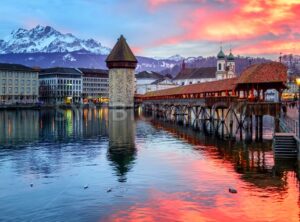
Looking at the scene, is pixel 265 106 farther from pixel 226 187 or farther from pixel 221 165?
pixel 226 187

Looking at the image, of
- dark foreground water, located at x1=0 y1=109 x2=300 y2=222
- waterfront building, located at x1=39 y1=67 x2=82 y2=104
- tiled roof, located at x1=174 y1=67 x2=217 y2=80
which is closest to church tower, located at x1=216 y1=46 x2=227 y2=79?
tiled roof, located at x1=174 y1=67 x2=217 y2=80

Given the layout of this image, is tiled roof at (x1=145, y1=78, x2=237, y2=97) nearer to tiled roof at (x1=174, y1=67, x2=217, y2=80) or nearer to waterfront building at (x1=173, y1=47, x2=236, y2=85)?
waterfront building at (x1=173, y1=47, x2=236, y2=85)

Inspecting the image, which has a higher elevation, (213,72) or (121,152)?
(213,72)

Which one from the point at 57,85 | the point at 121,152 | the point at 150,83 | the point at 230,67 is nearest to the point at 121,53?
the point at 230,67

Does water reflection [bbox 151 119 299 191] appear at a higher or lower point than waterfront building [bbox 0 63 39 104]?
lower

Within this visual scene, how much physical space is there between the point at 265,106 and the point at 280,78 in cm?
345

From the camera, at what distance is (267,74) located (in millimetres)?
41688

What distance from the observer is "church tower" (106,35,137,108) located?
139 metres

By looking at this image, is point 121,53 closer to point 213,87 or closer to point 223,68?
point 223,68

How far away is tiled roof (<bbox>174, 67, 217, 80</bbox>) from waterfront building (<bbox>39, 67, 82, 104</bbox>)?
45914mm

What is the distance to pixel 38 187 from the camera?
20875 mm

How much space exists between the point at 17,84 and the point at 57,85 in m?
31.7

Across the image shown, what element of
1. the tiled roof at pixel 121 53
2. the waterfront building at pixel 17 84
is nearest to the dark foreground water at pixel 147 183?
the tiled roof at pixel 121 53

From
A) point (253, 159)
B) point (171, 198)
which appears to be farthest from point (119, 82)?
point (171, 198)
